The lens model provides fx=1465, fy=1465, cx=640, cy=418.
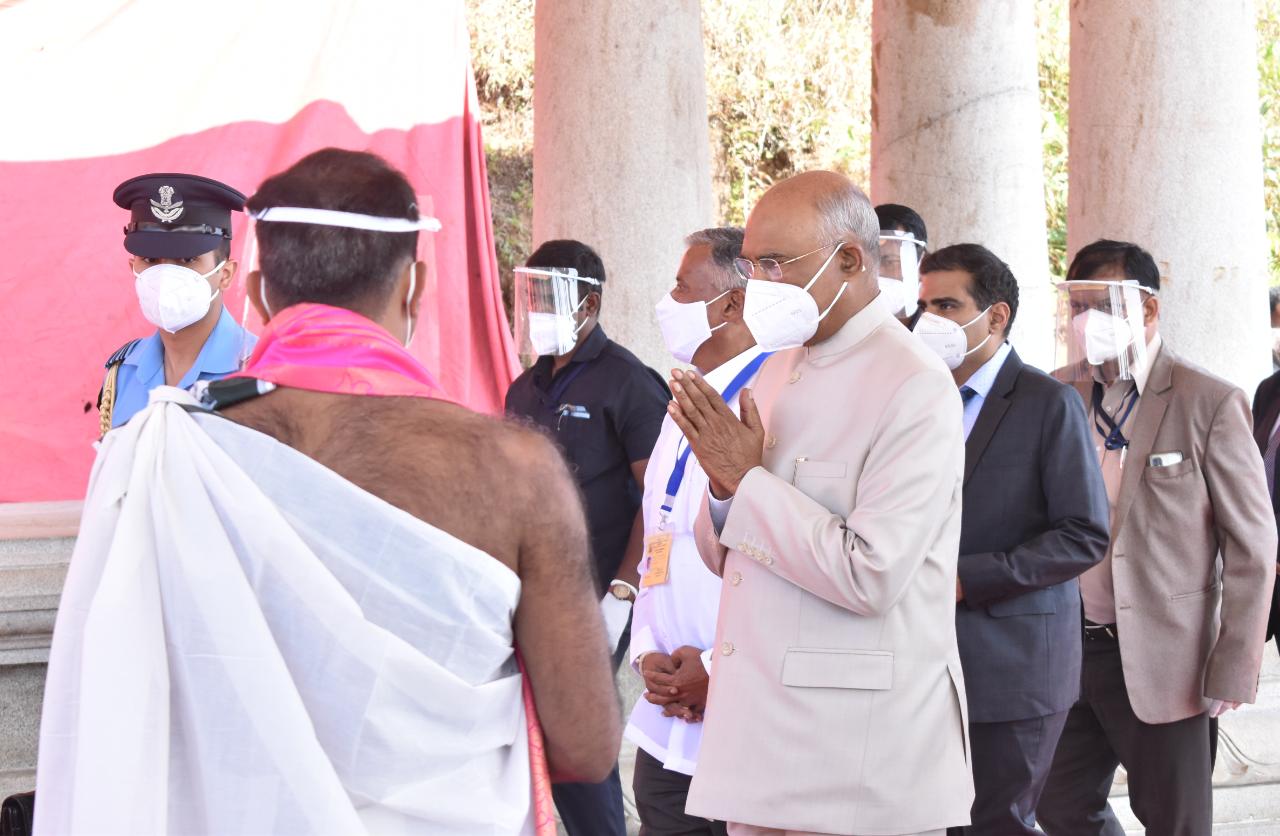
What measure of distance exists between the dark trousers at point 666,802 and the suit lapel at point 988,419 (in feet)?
3.84

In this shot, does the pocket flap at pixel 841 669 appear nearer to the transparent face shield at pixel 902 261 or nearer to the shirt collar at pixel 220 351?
the shirt collar at pixel 220 351

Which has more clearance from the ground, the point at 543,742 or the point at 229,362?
the point at 229,362

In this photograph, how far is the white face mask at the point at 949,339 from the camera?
437cm

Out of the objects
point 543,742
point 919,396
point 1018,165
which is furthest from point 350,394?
point 1018,165

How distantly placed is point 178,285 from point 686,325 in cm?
149

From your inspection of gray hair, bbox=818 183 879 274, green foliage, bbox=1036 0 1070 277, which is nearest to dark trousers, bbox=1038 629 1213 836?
gray hair, bbox=818 183 879 274

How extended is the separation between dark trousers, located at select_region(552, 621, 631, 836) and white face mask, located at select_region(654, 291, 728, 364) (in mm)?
1336

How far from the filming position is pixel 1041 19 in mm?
18641

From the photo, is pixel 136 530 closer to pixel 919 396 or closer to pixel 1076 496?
pixel 919 396

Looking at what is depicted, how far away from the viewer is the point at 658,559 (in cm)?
392

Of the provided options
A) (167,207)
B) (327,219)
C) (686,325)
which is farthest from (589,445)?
(327,219)

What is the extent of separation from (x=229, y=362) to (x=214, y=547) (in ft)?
7.53

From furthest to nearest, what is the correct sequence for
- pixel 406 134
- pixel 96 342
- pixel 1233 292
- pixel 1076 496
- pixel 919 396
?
1. pixel 406 134
2. pixel 96 342
3. pixel 1233 292
4. pixel 1076 496
5. pixel 919 396

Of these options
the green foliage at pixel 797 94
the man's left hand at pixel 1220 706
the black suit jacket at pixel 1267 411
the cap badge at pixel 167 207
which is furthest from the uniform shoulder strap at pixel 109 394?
the green foliage at pixel 797 94
